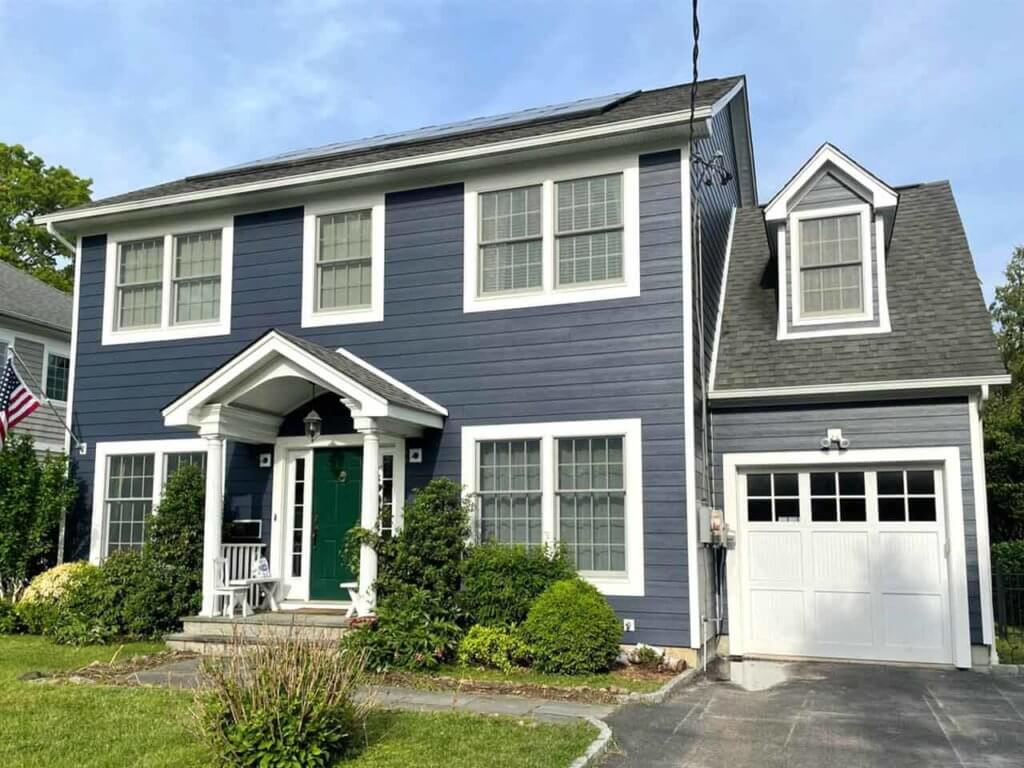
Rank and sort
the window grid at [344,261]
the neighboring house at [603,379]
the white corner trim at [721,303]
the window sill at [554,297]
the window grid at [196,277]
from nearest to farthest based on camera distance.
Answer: the neighboring house at [603,379], the window sill at [554,297], the white corner trim at [721,303], the window grid at [344,261], the window grid at [196,277]

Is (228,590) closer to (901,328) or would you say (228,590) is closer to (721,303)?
(721,303)

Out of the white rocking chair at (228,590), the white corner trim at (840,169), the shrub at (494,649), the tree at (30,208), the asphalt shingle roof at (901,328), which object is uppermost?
the tree at (30,208)

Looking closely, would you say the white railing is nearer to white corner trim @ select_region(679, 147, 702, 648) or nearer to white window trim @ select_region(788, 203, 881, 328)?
white corner trim @ select_region(679, 147, 702, 648)

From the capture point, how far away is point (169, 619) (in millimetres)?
10883

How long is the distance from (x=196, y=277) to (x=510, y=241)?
4.65 m

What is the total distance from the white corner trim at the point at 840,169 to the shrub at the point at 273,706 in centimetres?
810

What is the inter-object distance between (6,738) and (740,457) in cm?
770

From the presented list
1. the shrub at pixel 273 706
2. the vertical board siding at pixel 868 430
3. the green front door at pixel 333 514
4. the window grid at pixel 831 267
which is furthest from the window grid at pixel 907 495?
the shrub at pixel 273 706

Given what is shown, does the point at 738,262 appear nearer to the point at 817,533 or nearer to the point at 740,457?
the point at 740,457

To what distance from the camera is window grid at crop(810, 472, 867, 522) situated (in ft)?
33.1

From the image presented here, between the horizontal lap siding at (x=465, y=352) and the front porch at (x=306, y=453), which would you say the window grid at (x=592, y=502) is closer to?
the horizontal lap siding at (x=465, y=352)

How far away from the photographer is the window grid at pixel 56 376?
1884 centimetres

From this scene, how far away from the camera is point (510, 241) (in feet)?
35.1

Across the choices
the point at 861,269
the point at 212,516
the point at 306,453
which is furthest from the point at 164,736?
the point at 861,269
